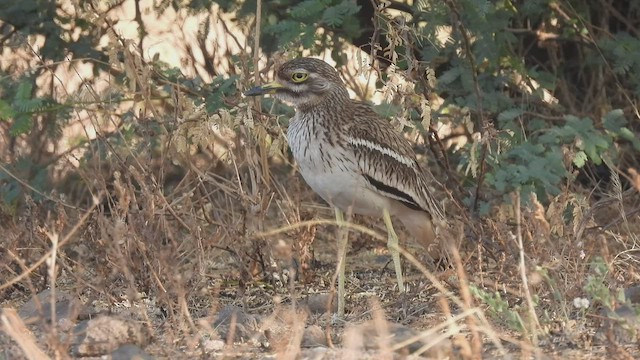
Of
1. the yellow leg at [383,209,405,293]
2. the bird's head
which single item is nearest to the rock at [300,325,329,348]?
the yellow leg at [383,209,405,293]

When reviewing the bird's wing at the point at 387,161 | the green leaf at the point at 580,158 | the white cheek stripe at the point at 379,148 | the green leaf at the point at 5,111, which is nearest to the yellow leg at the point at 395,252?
the bird's wing at the point at 387,161

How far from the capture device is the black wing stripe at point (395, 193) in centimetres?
479

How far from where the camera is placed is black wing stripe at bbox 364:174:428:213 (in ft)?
15.7

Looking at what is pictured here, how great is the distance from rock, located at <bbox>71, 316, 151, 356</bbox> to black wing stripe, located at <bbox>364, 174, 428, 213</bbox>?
1.37 m

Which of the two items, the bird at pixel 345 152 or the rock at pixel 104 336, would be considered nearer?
the rock at pixel 104 336

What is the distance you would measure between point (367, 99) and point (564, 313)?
2945 mm

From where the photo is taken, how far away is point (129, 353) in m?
3.56

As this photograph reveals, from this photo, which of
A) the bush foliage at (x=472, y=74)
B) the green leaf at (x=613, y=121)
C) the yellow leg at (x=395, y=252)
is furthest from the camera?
the green leaf at (x=613, y=121)

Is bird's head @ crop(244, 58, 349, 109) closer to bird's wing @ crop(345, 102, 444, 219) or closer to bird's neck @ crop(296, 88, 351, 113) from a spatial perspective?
bird's neck @ crop(296, 88, 351, 113)

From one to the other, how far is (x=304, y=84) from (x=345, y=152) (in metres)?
0.34

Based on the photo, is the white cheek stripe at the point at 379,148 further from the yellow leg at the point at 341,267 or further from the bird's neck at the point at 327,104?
the yellow leg at the point at 341,267

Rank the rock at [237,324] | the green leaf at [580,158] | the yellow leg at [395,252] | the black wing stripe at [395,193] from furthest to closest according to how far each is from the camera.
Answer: the green leaf at [580,158] → the black wing stripe at [395,193] → the yellow leg at [395,252] → the rock at [237,324]

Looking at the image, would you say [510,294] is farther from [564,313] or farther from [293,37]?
[293,37]

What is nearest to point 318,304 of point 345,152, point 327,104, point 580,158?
point 345,152
